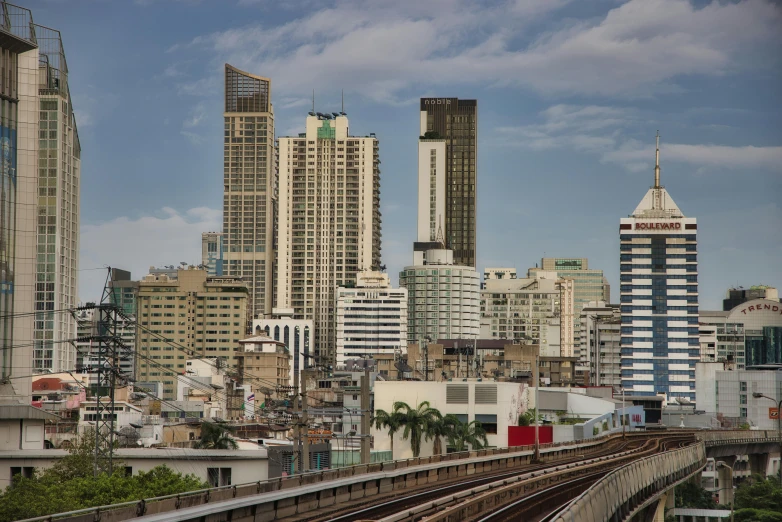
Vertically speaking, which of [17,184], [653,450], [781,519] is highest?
[17,184]

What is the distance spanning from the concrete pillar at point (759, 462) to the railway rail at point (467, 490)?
68071 mm

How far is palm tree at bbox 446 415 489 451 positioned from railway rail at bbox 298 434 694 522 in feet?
61.3

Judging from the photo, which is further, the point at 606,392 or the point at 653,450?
the point at 606,392

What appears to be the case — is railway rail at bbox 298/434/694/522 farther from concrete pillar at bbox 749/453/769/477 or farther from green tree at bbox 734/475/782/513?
concrete pillar at bbox 749/453/769/477

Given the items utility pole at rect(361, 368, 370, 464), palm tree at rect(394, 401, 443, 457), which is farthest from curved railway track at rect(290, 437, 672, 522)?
palm tree at rect(394, 401, 443, 457)

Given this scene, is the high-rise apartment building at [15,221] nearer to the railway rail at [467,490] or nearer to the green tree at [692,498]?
the railway rail at [467,490]

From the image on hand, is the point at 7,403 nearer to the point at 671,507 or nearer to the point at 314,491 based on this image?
the point at 314,491

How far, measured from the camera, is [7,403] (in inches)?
3270

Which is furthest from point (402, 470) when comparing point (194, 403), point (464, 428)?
point (194, 403)

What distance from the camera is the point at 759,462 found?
549 feet

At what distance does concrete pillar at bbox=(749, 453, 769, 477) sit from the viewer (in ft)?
542

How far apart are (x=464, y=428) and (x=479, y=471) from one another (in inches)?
1764

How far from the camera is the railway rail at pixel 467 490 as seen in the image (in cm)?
4522

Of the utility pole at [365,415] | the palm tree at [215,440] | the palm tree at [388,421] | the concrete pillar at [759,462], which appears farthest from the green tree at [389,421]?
the concrete pillar at [759,462]
